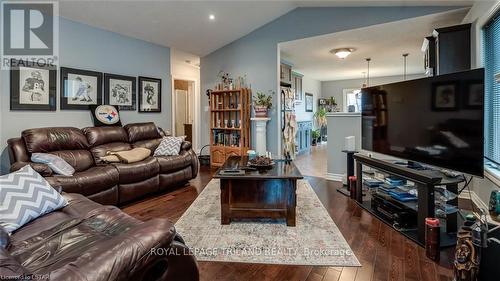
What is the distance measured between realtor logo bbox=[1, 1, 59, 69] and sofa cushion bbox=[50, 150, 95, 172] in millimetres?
1329

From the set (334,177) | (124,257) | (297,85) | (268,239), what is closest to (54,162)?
(268,239)

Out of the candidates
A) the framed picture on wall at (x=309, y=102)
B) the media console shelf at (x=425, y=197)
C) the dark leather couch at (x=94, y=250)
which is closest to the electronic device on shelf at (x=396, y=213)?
the media console shelf at (x=425, y=197)

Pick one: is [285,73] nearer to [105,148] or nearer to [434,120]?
[105,148]

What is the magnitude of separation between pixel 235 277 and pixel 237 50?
187 inches

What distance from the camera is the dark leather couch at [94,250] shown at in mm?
835

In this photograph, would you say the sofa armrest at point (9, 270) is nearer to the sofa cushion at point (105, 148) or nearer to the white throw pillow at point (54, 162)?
the white throw pillow at point (54, 162)

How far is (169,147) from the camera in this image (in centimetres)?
431

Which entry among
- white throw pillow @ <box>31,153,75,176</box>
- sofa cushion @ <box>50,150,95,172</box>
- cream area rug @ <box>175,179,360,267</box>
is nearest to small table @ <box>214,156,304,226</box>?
cream area rug @ <box>175,179,360,267</box>

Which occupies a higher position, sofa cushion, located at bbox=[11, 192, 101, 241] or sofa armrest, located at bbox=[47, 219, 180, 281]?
sofa armrest, located at bbox=[47, 219, 180, 281]

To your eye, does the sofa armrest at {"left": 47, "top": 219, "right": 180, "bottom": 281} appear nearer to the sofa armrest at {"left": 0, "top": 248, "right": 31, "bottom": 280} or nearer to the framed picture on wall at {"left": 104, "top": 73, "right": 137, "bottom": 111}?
the sofa armrest at {"left": 0, "top": 248, "right": 31, "bottom": 280}

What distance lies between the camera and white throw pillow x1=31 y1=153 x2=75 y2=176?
2.95m

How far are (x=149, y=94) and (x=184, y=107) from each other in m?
2.86

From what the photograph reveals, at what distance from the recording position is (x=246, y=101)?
5.41 metres

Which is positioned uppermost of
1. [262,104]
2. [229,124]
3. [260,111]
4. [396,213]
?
[262,104]
